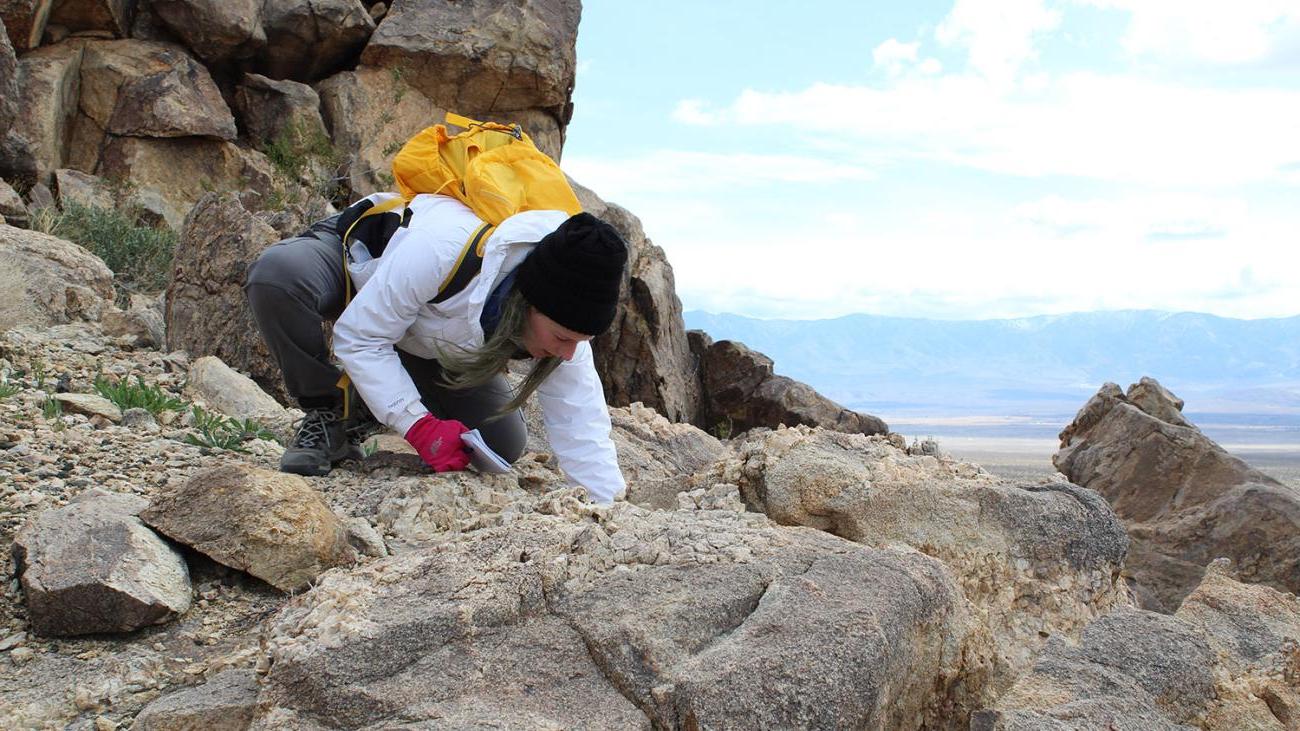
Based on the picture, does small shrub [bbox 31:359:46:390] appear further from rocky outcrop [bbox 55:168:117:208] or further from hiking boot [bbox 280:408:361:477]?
rocky outcrop [bbox 55:168:117:208]

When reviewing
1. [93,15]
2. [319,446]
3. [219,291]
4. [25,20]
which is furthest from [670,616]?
[93,15]

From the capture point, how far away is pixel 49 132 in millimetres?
12562

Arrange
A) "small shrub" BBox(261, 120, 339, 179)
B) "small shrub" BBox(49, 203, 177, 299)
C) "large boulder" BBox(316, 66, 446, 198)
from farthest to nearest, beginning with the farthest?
"large boulder" BBox(316, 66, 446, 198), "small shrub" BBox(261, 120, 339, 179), "small shrub" BBox(49, 203, 177, 299)

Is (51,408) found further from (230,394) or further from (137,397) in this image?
(230,394)

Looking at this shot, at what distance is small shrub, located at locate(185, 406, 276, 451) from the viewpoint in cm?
455

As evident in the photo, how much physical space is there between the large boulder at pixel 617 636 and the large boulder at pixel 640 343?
8068mm

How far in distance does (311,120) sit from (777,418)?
7.07m

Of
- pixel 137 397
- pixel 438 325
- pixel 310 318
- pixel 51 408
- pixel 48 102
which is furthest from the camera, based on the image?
pixel 48 102

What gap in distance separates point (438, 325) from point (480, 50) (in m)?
11.7

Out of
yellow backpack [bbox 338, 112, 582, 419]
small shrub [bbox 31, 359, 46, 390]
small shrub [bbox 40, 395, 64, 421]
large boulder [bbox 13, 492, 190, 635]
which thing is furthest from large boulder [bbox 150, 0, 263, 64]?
large boulder [bbox 13, 492, 190, 635]

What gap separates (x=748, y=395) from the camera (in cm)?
1202

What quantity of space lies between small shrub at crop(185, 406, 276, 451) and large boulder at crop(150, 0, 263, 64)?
1000cm

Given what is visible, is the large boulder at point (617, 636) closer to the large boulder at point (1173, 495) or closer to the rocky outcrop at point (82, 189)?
the large boulder at point (1173, 495)

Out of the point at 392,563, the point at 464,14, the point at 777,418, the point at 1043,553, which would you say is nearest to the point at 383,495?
the point at 392,563
